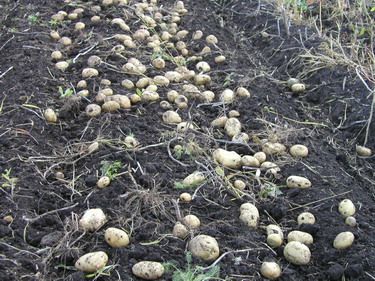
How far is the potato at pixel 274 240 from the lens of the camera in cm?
175

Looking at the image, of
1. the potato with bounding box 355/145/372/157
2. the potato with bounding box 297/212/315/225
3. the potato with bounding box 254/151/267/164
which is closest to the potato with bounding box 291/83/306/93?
the potato with bounding box 355/145/372/157

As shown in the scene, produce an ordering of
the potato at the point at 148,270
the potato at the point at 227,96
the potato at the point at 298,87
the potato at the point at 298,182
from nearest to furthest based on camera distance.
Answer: the potato at the point at 148,270 → the potato at the point at 298,182 → the potato at the point at 227,96 → the potato at the point at 298,87

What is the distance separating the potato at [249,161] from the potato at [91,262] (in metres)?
0.83

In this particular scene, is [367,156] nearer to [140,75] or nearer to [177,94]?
[177,94]

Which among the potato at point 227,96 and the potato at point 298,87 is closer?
the potato at point 227,96

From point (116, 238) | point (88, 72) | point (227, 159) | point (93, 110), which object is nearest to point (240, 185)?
point (227, 159)

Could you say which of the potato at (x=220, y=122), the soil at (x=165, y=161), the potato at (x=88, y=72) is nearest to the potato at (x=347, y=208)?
the soil at (x=165, y=161)

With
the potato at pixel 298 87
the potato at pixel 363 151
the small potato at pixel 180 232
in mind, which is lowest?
the potato at pixel 363 151

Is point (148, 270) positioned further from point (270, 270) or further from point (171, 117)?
point (171, 117)

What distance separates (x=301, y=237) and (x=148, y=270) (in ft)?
2.02

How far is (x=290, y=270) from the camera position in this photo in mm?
1652

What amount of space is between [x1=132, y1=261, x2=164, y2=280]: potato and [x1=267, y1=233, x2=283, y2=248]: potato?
447 millimetres

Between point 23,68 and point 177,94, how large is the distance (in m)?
0.93

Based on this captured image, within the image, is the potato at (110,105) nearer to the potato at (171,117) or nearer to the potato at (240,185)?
the potato at (171,117)
